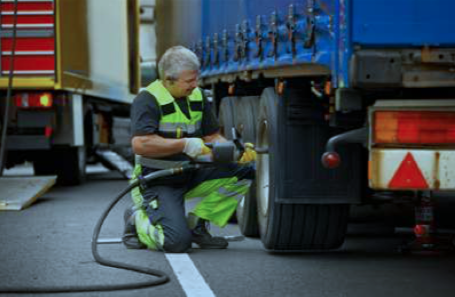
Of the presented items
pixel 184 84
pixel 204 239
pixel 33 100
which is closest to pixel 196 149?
pixel 184 84

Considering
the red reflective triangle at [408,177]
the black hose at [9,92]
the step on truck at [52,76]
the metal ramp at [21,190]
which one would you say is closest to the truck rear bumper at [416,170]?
the red reflective triangle at [408,177]

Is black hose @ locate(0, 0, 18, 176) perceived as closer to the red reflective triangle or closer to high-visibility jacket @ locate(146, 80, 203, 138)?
high-visibility jacket @ locate(146, 80, 203, 138)

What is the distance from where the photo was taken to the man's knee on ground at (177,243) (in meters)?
7.95

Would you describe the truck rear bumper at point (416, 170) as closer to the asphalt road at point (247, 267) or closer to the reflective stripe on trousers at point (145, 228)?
the asphalt road at point (247, 267)

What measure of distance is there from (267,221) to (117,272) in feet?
3.94

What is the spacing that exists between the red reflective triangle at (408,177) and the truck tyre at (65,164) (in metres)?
9.86

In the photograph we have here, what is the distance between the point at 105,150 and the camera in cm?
1945

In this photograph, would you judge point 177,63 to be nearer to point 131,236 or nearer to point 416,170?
point 131,236

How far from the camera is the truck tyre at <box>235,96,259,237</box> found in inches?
347

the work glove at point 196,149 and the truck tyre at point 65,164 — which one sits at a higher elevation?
the work glove at point 196,149

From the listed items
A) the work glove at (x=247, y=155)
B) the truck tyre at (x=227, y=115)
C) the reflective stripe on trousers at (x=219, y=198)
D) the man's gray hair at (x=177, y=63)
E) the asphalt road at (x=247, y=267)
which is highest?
the man's gray hair at (x=177, y=63)

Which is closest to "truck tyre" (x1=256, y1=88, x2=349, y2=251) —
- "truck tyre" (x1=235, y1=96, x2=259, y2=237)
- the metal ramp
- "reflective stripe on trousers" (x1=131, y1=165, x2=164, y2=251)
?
"reflective stripe on trousers" (x1=131, y1=165, x2=164, y2=251)

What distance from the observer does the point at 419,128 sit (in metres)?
6.17

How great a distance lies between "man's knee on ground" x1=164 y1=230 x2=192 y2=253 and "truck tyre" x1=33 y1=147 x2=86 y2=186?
7.75 m
